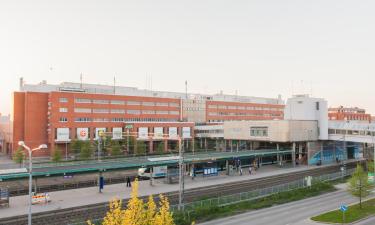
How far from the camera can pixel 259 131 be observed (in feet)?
285

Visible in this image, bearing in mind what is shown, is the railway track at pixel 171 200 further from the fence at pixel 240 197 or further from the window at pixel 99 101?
the window at pixel 99 101

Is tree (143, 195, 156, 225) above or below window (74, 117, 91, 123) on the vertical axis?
below

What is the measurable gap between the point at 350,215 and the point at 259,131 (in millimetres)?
51665

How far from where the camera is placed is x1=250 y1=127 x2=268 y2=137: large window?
85.7 meters

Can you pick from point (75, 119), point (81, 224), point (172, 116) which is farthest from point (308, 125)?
point (81, 224)

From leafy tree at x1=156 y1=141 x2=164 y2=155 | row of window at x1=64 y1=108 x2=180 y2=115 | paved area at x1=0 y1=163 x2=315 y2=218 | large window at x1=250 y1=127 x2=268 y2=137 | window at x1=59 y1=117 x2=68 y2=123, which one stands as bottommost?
paved area at x1=0 y1=163 x2=315 y2=218

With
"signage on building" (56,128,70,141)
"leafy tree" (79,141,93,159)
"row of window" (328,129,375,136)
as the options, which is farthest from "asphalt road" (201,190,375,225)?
"signage on building" (56,128,70,141)

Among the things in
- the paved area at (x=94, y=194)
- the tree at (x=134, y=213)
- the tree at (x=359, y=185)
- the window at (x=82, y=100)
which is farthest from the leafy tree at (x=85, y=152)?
the tree at (x=134, y=213)

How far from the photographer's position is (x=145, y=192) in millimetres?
49844

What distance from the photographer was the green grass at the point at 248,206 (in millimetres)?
34812

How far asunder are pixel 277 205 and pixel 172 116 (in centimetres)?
7906

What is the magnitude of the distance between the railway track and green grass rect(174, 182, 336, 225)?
6.44 metres

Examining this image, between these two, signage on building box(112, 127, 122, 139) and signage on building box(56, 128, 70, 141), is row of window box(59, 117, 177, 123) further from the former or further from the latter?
signage on building box(112, 127, 122, 139)

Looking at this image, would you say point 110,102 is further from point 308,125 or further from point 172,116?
point 308,125
